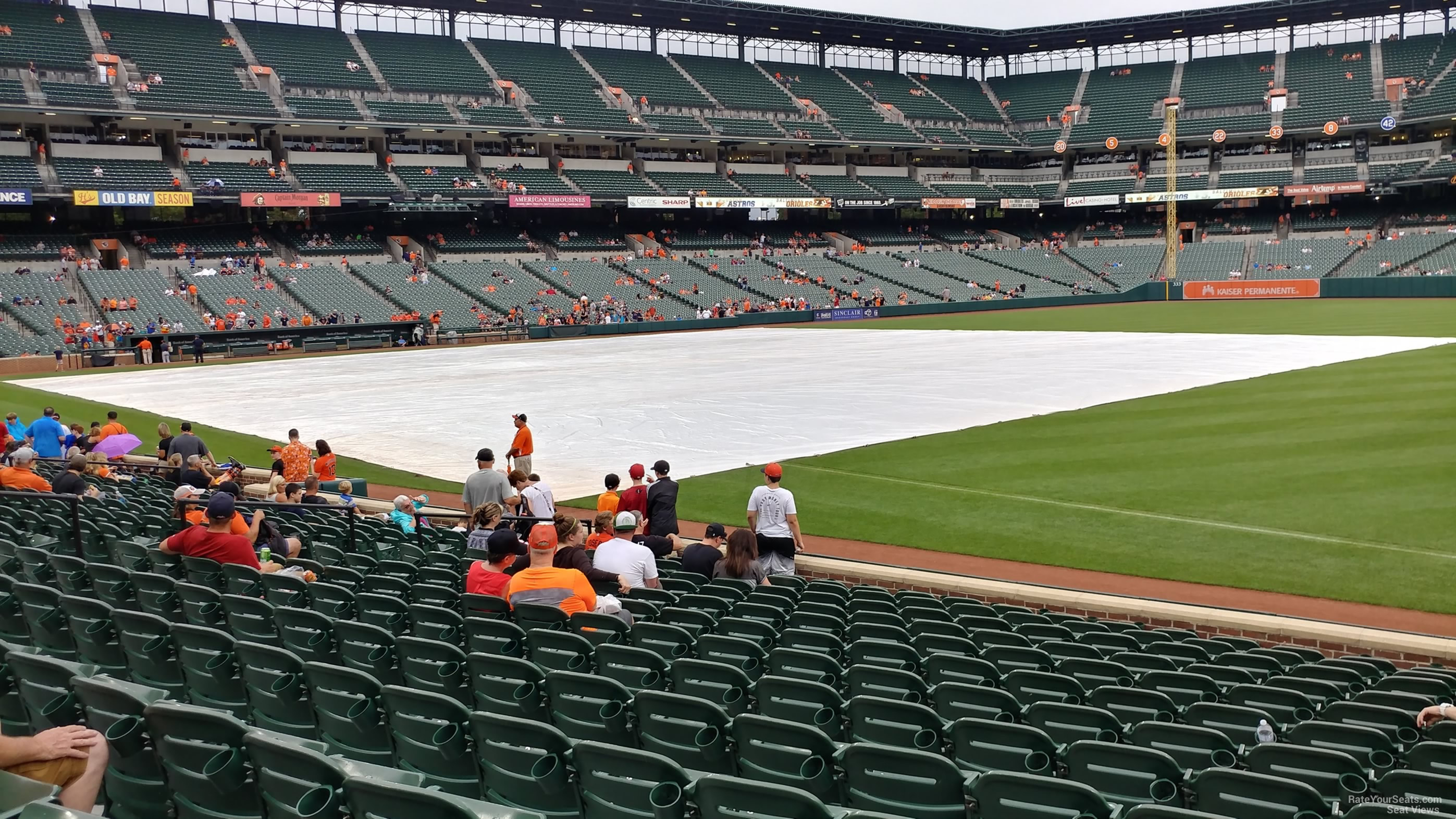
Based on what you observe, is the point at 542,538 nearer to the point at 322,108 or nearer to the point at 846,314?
the point at 846,314

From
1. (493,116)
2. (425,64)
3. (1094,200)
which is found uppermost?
(425,64)

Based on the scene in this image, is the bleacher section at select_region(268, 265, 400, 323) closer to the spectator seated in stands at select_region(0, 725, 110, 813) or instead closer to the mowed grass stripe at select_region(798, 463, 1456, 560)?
the mowed grass stripe at select_region(798, 463, 1456, 560)

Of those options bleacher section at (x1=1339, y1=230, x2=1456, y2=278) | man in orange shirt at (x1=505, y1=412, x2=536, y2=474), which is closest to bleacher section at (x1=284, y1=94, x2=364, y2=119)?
man in orange shirt at (x1=505, y1=412, x2=536, y2=474)

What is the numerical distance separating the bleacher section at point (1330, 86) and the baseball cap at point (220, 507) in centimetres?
9639

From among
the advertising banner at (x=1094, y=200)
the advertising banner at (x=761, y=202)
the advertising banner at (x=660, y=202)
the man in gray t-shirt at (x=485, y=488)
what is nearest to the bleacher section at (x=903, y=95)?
the advertising banner at (x=1094, y=200)

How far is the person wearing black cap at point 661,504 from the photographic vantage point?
559 inches

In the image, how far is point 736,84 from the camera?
312ft

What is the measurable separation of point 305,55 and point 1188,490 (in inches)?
2882

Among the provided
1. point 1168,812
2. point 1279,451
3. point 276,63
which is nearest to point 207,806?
point 1168,812

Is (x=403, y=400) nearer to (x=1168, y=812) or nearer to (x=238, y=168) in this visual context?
(x=1168, y=812)

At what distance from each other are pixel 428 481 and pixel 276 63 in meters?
62.2

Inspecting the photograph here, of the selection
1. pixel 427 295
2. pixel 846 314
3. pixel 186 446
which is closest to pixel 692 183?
pixel 846 314

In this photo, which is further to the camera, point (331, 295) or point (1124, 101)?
point (1124, 101)

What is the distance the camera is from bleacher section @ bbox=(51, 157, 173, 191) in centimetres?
6047
